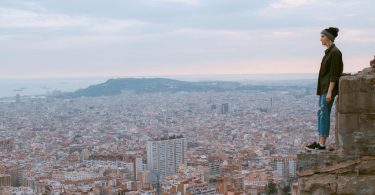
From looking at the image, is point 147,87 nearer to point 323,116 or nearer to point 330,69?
point 323,116

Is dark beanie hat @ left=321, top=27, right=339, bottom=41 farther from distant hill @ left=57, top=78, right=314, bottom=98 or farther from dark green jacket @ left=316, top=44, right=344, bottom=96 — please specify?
distant hill @ left=57, top=78, right=314, bottom=98

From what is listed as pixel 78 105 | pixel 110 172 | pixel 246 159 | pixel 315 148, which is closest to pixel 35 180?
pixel 110 172

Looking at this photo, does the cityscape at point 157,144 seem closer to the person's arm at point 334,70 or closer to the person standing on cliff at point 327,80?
the person standing on cliff at point 327,80

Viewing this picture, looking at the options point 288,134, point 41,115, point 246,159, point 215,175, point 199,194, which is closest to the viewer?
point 199,194

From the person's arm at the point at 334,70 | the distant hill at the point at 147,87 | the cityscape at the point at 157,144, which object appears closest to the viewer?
the person's arm at the point at 334,70

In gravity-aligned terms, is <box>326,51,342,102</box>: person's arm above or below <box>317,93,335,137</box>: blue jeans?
above

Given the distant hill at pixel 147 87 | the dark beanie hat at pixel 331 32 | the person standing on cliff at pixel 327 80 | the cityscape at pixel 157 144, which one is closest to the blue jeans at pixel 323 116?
the person standing on cliff at pixel 327 80

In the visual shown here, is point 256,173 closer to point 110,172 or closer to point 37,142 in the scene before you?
point 110,172

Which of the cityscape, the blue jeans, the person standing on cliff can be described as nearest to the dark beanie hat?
the person standing on cliff
